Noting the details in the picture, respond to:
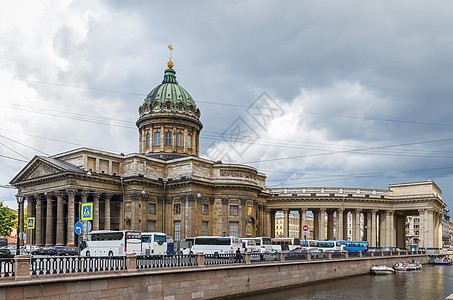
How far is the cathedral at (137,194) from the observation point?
63156 millimetres

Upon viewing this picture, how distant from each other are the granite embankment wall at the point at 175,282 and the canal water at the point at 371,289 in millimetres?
1066

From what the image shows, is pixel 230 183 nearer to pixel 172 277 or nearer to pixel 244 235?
pixel 244 235

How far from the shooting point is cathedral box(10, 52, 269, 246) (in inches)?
2486

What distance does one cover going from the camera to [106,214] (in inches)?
2584

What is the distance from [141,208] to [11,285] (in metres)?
46.7

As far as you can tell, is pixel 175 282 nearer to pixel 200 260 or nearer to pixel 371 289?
pixel 200 260

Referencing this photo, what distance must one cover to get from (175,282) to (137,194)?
38.9 m

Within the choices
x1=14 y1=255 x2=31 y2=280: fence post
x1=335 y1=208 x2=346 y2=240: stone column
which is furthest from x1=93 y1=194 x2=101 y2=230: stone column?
x1=335 y1=208 x2=346 y2=240: stone column

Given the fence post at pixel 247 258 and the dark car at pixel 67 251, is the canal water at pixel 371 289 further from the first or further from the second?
the dark car at pixel 67 251

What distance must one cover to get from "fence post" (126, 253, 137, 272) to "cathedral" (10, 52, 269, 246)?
116 feet

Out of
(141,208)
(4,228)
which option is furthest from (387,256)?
(4,228)

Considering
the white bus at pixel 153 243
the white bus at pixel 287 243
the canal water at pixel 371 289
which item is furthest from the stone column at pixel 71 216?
the canal water at pixel 371 289

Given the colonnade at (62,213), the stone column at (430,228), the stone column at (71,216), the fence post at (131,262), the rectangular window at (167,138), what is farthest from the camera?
the stone column at (430,228)

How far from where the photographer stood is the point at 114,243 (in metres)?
45.1
